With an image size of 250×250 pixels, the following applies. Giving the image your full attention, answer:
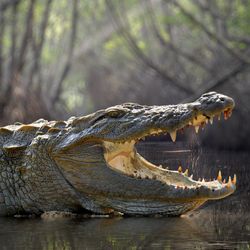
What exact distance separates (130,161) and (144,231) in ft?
3.82

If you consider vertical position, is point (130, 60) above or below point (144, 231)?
below

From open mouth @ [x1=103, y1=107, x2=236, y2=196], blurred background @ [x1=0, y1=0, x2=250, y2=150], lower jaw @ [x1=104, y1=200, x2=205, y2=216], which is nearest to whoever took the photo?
open mouth @ [x1=103, y1=107, x2=236, y2=196]

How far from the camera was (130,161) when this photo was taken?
6277mm

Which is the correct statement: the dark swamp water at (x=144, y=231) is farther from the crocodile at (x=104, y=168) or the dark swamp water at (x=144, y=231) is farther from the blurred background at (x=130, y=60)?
the blurred background at (x=130, y=60)

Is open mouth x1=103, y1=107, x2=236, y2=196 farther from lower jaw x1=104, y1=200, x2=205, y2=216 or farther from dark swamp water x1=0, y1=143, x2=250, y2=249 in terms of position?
dark swamp water x1=0, y1=143, x2=250, y2=249

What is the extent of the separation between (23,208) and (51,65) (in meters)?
33.2

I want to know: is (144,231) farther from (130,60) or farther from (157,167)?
(130,60)

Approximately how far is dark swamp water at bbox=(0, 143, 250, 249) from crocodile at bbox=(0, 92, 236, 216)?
175 millimetres

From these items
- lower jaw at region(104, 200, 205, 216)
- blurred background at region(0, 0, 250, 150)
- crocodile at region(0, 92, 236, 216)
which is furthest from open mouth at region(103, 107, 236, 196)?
blurred background at region(0, 0, 250, 150)

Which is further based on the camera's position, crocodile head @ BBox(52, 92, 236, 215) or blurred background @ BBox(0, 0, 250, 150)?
blurred background @ BBox(0, 0, 250, 150)

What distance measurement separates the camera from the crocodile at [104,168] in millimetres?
5680

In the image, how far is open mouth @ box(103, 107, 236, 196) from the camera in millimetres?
5633

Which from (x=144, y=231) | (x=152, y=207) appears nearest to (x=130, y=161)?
(x=152, y=207)

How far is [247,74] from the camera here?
2114 cm
